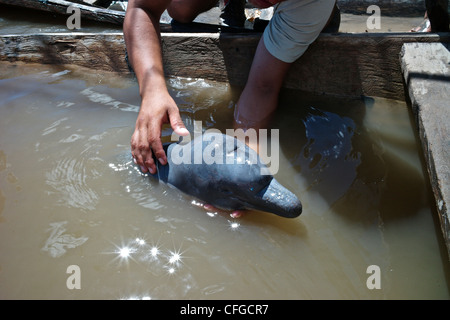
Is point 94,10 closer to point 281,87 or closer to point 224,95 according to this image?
point 224,95

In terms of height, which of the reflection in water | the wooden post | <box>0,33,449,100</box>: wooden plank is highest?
the wooden post

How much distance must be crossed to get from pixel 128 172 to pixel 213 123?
78 cm

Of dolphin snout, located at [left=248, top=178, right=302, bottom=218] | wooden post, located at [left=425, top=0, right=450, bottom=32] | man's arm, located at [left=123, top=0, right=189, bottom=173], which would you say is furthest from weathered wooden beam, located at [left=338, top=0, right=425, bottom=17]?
dolphin snout, located at [left=248, top=178, right=302, bottom=218]

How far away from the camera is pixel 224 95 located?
10.0 ft

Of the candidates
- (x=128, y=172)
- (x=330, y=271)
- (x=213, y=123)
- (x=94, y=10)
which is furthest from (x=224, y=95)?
(x=94, y=10)

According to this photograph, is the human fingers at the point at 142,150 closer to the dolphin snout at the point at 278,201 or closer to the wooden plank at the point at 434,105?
the dolphin snout at the point at 278,201

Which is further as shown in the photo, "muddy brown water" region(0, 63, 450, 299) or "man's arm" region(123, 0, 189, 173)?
"man's arm" region(123, 0, 189, 173)

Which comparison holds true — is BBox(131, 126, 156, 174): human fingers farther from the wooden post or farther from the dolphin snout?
the wooden post

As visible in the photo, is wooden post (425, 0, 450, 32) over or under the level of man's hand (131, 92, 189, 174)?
over

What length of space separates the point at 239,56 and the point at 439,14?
4.98ft

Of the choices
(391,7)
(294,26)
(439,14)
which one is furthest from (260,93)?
(391,7)

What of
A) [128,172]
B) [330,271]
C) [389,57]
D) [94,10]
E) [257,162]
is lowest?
[330,271]

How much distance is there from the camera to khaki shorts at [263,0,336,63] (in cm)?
246

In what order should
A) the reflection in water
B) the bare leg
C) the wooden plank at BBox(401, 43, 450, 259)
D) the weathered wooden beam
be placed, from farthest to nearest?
1. the weathered wooden beam
2. the bare leg
3. the reflection in water
4. the wooden plank at BBox(401, 43, 450, 259)
